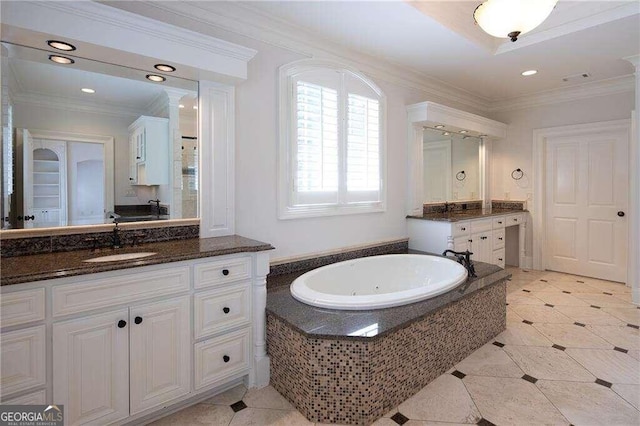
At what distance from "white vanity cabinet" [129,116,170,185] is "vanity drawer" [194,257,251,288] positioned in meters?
0.83

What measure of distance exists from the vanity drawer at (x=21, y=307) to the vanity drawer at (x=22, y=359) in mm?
47

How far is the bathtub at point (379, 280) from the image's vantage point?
2.07 m

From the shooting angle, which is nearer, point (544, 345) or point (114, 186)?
point (114, 186)

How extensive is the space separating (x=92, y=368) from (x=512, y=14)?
9.45ft

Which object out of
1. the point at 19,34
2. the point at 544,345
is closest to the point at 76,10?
the point at 19,34

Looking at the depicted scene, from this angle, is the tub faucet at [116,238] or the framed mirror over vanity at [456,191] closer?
the tub faucet at [116,238]

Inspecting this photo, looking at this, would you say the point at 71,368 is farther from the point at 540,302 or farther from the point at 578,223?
the point at 578,223

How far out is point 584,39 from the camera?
2953 millimetres

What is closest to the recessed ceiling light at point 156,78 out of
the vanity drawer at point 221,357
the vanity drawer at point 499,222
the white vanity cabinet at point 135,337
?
the white vanity cabinet at point 135,337

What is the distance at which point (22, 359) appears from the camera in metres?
1.39

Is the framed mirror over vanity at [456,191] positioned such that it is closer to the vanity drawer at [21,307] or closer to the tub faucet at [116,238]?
the tub faucet at [116,238]

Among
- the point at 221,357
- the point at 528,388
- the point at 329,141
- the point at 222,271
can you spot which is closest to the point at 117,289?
the point at 222,271

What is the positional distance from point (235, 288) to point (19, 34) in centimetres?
176

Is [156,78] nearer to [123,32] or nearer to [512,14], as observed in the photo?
[123,32]
